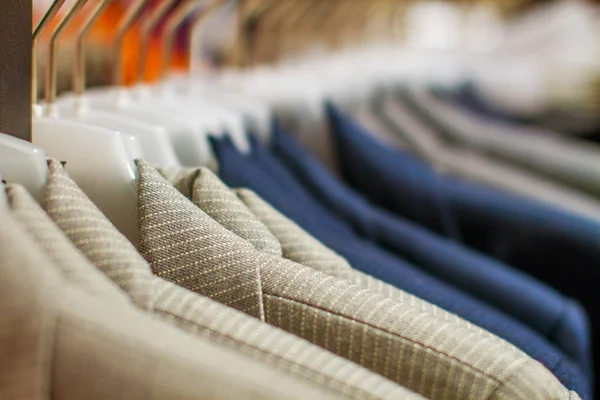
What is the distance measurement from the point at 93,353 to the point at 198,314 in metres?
0.06

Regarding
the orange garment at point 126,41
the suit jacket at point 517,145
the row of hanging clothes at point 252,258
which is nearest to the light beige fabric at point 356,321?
the row of hanging clothes at point 252,258

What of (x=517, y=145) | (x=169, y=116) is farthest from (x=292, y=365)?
(x=517, y=145)

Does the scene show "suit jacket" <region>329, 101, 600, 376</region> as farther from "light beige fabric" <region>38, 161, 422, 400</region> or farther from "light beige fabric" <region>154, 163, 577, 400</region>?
"light beige fabric" <region>38, 161, 422, 400</region>

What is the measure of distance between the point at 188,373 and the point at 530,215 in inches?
27.4

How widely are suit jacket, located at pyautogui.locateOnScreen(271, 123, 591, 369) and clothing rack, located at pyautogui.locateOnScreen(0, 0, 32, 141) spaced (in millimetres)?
348

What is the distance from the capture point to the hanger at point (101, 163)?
48 centimetres

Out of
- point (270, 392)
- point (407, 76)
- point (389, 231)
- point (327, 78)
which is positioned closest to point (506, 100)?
point (407, 76)

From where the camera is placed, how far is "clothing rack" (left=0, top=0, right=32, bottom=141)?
0.47 m

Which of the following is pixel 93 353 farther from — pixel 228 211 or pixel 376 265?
pixel 376 265

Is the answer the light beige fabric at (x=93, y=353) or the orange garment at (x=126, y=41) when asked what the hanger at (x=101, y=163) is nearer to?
the light beige fabric at (x=93, y=353)

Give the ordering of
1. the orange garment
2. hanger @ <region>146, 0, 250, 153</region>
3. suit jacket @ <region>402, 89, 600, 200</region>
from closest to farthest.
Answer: hanger @ <region>146, 0, 250, 153</region>, suit jacket @ <region>402, 89, 600, 200</region>, the orange garment

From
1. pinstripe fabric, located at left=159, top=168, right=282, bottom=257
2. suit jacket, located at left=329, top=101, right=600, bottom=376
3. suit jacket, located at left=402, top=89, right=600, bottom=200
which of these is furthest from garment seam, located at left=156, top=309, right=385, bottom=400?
suit jacket, located at left=402, top=89, right=600, bottom=200

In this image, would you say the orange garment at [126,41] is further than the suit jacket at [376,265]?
Yes

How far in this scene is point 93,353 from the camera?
0.31 metres
